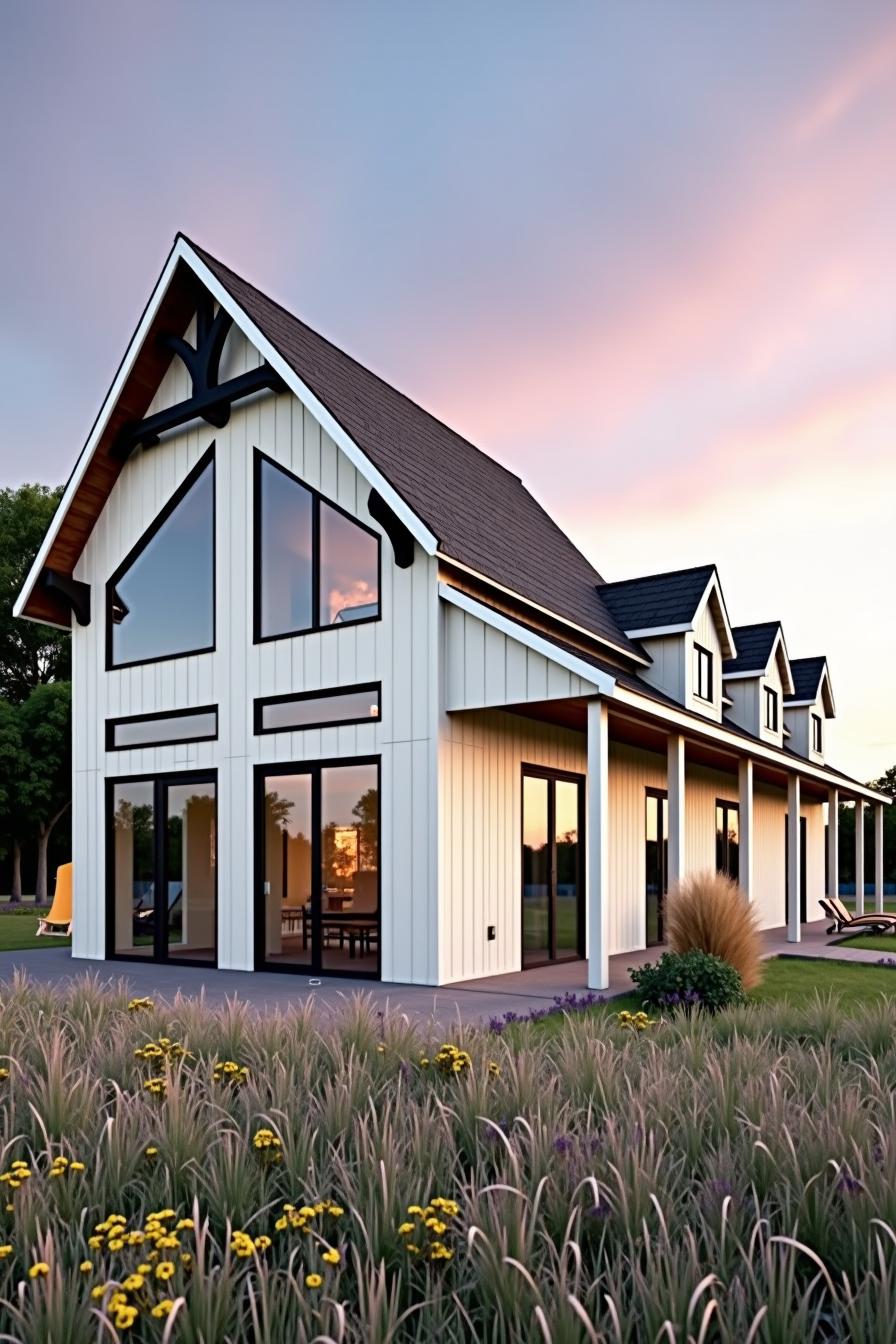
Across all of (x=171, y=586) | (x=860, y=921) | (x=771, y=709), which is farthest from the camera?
(x=771, y=709)

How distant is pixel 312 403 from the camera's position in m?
12.6

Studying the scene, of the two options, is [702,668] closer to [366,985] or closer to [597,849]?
[597,849]

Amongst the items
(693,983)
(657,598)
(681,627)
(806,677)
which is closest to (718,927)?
(693,983)

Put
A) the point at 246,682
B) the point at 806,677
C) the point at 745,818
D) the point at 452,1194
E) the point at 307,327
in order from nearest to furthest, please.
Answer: the point at 452,1194 < the point at 246,682 < the point at 745,818 < the point at 307,327 < the point at 806,677

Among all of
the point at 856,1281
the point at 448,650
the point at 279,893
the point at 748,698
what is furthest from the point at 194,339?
the point at 856,1281

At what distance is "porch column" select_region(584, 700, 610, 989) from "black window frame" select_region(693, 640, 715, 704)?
6731 millimetres

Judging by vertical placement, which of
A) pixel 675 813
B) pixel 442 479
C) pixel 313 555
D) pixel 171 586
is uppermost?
pixel 442 479

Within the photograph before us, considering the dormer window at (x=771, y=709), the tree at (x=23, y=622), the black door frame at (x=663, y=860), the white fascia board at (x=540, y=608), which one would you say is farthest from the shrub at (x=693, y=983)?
the tree at (x=23, y=622)

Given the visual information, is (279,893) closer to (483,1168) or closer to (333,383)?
(333,383)

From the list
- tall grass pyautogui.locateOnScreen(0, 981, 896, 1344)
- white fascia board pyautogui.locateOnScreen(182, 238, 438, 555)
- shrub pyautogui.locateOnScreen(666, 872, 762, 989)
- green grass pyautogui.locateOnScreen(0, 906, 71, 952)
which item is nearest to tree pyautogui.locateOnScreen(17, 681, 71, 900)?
green grass pyautogui.locateOnScreen(0, 906, 71, 952)

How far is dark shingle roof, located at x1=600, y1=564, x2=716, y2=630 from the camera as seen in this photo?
1733 centimetres

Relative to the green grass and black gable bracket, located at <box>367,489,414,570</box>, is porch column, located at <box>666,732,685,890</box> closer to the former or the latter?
black gable bracket, located at <box>367,489,414,570</box>

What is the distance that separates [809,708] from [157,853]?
17.2 metres

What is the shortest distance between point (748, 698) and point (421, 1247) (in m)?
19.9
